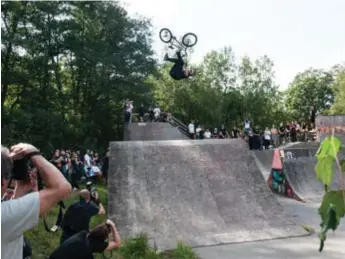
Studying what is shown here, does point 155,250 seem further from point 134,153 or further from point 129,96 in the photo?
point 129,96

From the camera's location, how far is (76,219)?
5113 mm

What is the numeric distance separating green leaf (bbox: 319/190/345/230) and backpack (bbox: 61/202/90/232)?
4.02 meters

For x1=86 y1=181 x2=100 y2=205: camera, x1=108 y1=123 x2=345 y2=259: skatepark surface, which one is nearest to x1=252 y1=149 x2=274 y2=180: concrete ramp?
x1=108 y1=123 x2=345 y2=259: skatepark surface

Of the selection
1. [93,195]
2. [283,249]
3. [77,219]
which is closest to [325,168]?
[77,219]

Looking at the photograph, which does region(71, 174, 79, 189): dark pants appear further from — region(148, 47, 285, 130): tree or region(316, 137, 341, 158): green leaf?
region(148, 47, 285, 130): tree

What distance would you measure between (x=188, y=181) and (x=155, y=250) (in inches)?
119

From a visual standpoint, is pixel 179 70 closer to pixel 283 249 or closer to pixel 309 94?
pixel 283 249

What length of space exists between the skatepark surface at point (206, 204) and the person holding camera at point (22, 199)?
22.8 feet

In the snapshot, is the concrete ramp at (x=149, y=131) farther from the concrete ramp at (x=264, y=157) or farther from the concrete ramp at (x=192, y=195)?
the concrete ramp at (x=192, y=195)

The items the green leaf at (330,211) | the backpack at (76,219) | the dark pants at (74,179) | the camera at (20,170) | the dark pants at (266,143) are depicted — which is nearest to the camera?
the green leaf at (330,211)

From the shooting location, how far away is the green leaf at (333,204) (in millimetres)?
1318

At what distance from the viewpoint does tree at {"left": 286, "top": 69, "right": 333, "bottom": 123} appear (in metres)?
67.6

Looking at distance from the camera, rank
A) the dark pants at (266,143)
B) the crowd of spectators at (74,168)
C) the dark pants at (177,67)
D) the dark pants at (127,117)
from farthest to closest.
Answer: the dark pants at (266,143) → the dark pants at (127,117) → the crowd of spectators at (74,168) → the dark pants at (177,67)

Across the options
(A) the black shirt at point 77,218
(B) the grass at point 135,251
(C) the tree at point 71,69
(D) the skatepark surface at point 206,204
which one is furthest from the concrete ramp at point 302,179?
(C) the tree at point 71,69
